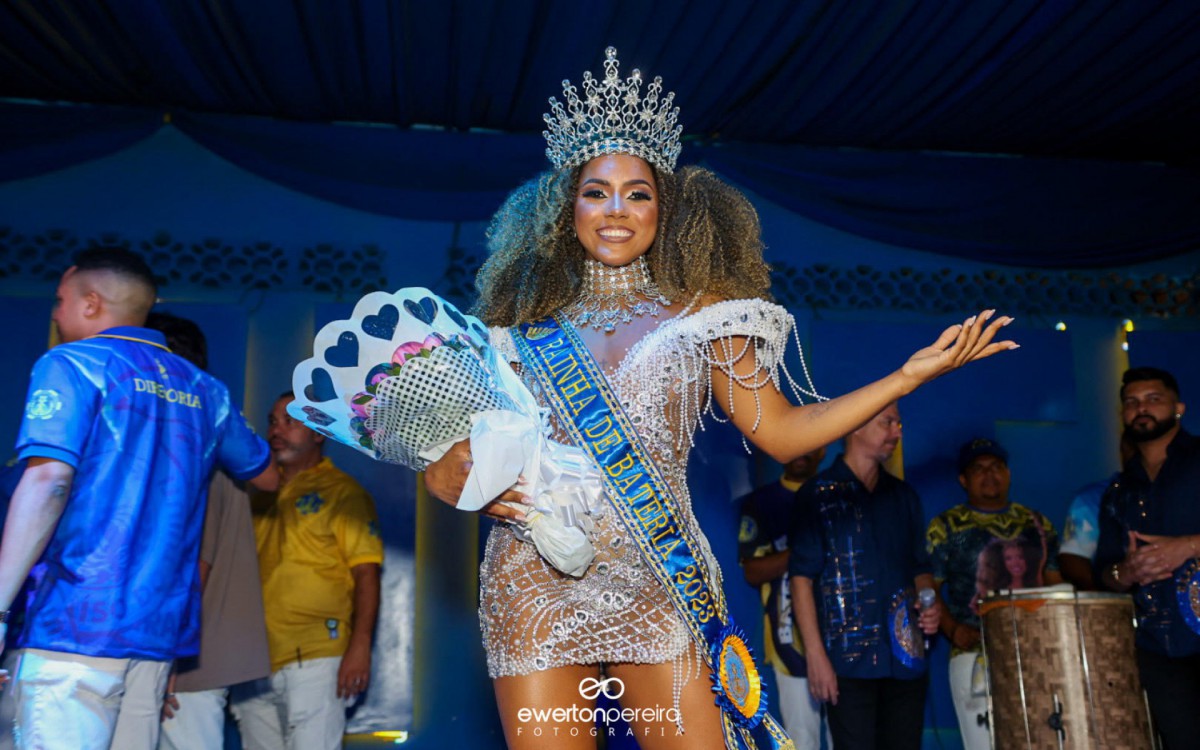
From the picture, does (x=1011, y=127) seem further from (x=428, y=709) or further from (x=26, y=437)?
(x=26, y=437)

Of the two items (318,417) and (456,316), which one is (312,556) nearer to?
(318,417)

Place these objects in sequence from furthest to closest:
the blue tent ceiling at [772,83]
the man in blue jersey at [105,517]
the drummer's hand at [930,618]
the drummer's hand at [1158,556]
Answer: the blue tent ceiling at [772,83] < the drummer's hand at [930,618] < the drummer's hand at [1158,556] < the man in blue jersey at [105,517]

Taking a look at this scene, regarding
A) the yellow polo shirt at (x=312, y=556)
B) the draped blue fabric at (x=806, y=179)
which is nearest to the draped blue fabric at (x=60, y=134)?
the draped blue fabric at (x=806, y=179)

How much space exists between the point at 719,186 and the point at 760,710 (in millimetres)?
1293

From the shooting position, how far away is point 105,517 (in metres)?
3.15

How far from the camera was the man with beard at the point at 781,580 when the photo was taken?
540 centimetres

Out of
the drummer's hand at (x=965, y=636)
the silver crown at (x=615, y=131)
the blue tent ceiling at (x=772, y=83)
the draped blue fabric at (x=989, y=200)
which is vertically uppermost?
the blue tent ceiling at (x=772, y=83)

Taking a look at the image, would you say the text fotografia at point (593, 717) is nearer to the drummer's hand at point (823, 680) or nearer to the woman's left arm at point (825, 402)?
the woman's left arm at point (825, 402)

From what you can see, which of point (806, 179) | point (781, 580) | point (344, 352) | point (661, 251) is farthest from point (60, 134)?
point (344, 352)

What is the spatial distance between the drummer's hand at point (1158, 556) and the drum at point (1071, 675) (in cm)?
47

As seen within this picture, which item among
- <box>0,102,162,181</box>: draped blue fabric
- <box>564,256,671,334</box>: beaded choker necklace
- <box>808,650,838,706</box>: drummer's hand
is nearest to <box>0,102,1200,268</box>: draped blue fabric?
<box>0,102,162,181</box>: draped blue fabric

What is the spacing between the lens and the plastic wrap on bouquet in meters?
2.22

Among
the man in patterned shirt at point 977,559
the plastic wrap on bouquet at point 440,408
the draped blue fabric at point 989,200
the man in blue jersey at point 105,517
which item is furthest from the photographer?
the draped blue fabric at point 989,200

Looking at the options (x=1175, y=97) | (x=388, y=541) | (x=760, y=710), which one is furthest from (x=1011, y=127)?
(x=760, y=710)
